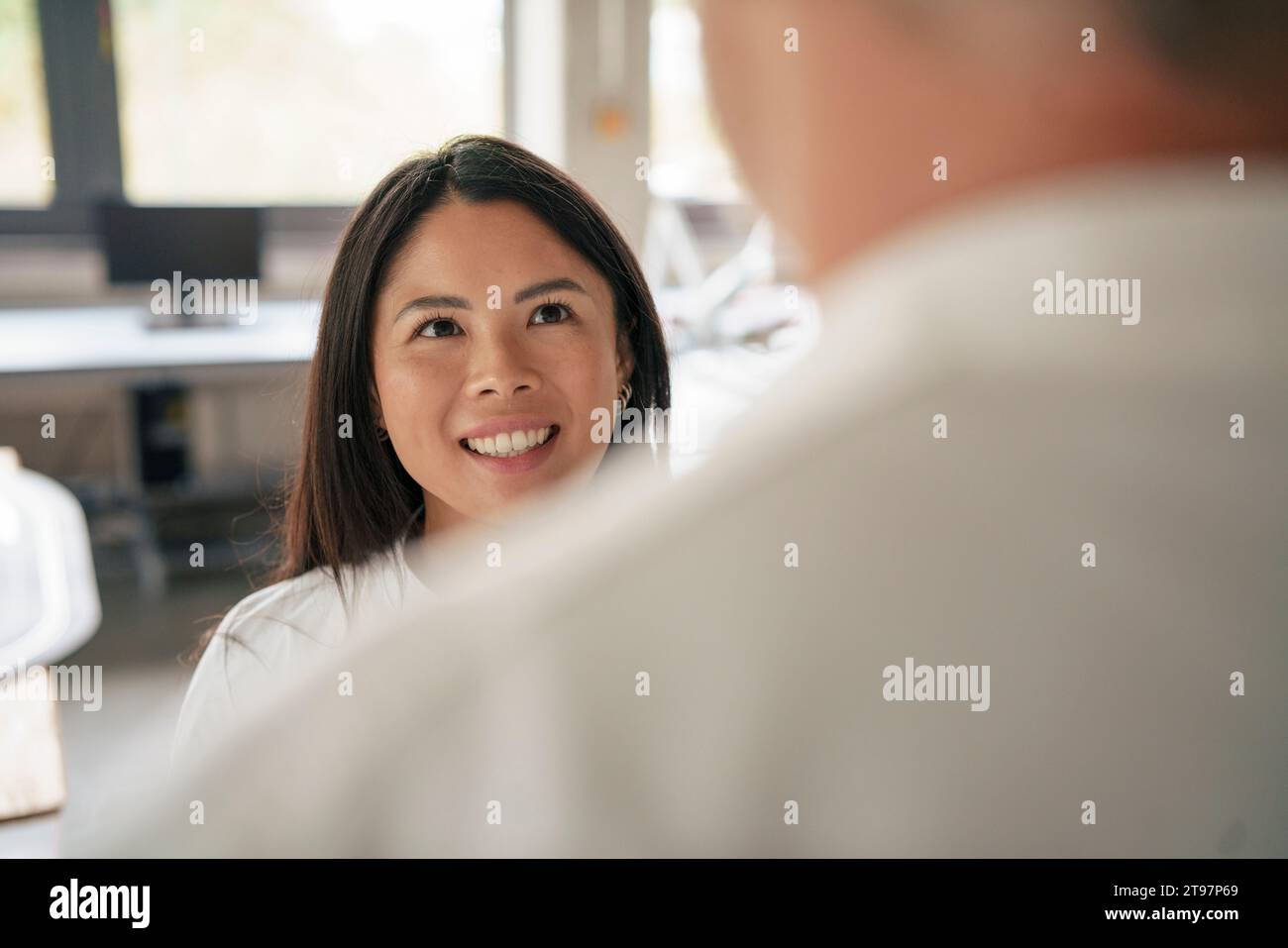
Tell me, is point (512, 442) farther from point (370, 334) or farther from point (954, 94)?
point (954, 94)

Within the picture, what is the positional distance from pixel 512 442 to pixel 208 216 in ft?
9.01

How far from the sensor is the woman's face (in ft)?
2.73

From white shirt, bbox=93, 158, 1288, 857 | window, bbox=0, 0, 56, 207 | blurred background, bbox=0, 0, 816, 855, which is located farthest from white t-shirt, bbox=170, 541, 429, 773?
window, bbox=0, 0, 56, 207

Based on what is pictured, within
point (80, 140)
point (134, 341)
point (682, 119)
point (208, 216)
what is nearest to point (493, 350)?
point (682, 119)

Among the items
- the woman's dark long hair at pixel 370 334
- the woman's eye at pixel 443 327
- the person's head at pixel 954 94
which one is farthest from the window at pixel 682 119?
the woman's eye at pixel 443 327

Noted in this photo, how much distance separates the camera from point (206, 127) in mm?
3582

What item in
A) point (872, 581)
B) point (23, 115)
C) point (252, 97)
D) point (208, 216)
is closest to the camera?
point (872, 581)

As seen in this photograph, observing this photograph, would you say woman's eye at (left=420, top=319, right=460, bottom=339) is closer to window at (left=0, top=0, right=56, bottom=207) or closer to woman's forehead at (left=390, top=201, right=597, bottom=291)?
woman's forehead at (left=390, top=201, right=597, bottom=291)

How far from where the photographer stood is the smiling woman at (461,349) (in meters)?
0.83

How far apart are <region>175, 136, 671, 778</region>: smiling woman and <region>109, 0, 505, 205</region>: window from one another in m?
2.36

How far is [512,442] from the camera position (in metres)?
0.84
